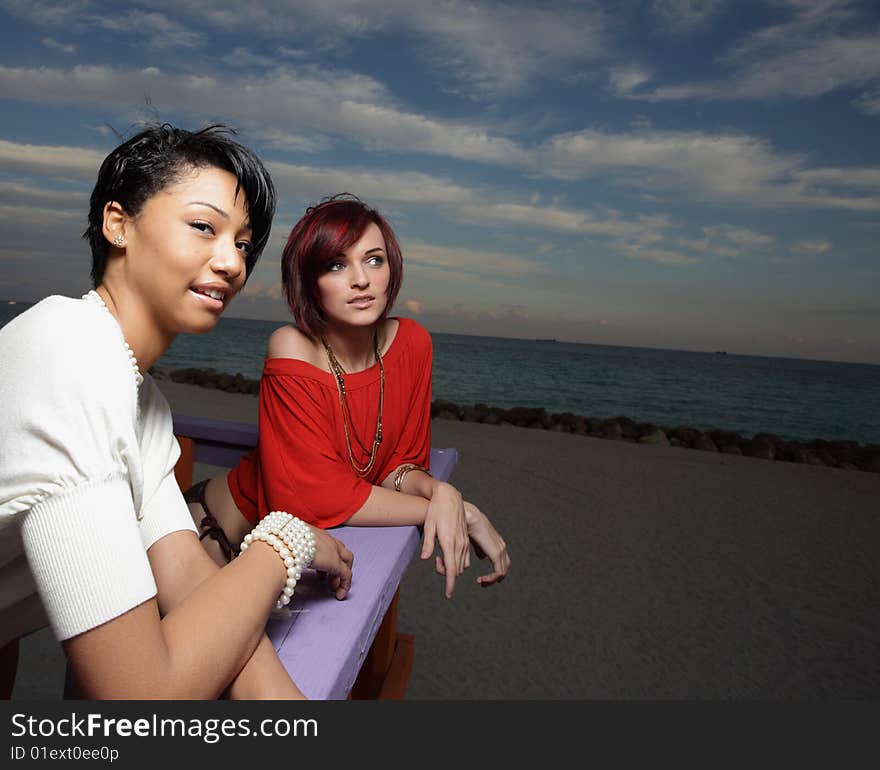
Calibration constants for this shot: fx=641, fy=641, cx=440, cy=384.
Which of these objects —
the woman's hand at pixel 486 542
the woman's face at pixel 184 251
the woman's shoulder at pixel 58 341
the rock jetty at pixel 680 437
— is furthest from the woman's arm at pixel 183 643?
the rock jetty at pixel 680 437

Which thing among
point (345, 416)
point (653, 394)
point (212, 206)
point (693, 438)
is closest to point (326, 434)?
point (345, 416)

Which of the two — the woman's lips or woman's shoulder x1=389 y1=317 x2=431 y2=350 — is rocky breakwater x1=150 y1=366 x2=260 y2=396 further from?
the woman's lips

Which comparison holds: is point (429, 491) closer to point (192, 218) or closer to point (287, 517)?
point (287, 517)

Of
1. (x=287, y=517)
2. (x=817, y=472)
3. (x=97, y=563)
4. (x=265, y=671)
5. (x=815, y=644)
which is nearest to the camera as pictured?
(x=97, y=563)

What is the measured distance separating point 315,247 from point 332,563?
0.92 m

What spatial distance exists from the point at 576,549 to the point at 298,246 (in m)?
3.04

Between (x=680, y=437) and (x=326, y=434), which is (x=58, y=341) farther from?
(x=680, y=437)

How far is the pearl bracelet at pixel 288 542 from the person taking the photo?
36.6 inches

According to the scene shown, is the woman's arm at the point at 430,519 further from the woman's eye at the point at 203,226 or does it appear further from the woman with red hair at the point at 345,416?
the woman's eye at the point at 203,226

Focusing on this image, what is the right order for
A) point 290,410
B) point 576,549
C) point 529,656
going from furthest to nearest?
point 576,549, point 529,656, point 290,410

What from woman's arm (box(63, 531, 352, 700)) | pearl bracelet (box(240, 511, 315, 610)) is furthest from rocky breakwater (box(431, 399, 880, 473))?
woman's arm (box(63, 531, 352, 700))

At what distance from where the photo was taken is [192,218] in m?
0.99

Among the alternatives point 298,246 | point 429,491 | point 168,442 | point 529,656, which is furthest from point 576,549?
point 168,442

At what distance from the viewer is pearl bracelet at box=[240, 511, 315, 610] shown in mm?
931
